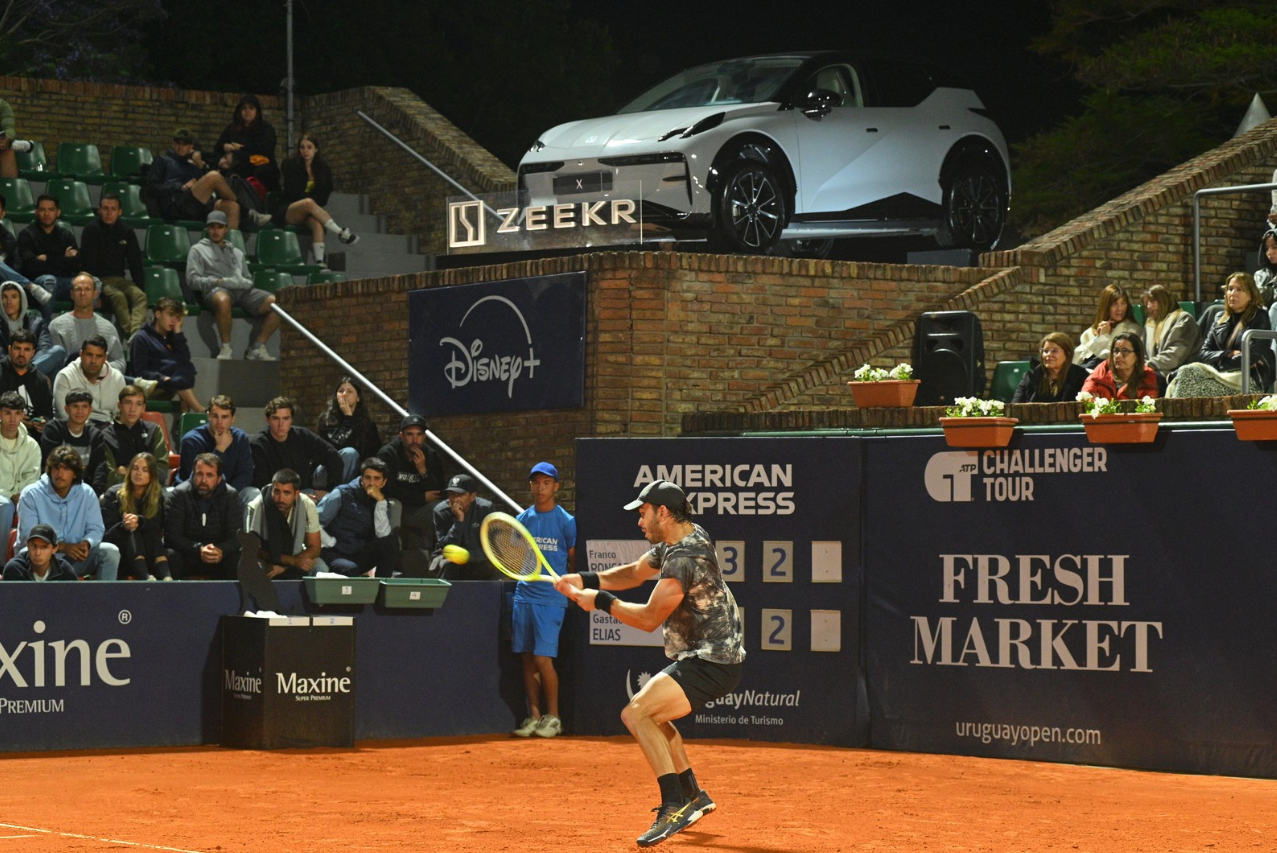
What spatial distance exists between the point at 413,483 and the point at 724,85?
200 inches

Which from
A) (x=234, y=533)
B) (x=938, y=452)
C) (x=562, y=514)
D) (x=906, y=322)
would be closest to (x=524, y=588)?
(x=562, y=514)

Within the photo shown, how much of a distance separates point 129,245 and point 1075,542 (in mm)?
10316

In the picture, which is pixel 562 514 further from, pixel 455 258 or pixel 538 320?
pixel 455 258

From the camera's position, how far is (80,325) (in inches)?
697

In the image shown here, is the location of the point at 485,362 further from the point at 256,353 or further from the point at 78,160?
the point at 78,160

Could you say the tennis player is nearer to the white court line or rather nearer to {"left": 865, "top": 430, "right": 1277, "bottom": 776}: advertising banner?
the white court line

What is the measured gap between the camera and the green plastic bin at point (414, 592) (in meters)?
15.0

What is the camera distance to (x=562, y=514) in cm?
1559

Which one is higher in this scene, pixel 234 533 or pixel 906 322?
pixel 906 322

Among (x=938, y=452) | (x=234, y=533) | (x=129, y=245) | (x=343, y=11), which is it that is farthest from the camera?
(x=343, y=11)

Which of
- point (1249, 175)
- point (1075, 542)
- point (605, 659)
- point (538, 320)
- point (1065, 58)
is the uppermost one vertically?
point (1065, 58)

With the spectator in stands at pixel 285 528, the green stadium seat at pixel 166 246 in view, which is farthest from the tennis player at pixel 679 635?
the green stadium seat at pixel 166 246

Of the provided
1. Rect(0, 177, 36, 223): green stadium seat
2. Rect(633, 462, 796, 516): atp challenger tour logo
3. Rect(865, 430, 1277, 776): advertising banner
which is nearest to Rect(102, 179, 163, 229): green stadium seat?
Rect(0, 177, 36, 223): green stadium seat

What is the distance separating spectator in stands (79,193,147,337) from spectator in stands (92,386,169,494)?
2.87 meters
